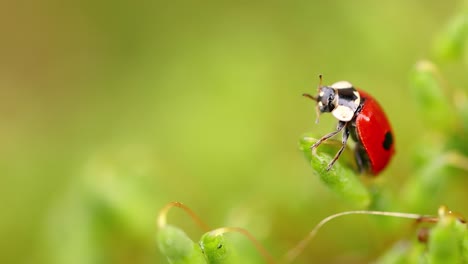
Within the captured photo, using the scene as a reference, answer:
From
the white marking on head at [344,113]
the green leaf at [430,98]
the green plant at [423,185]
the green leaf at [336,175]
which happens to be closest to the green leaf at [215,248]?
the green plant at [423,185]

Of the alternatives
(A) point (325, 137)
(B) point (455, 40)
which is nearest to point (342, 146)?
(A) point (325, 137)

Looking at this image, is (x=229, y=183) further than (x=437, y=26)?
No

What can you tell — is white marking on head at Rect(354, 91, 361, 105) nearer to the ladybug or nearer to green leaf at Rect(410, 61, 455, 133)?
the ladybug

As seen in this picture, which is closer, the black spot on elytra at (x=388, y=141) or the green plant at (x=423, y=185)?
the green plant at (x=423, y=185)

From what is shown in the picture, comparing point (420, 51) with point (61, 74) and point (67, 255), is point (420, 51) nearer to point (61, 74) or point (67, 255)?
point (67, 255)

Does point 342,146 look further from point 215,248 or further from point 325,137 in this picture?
point 215,248

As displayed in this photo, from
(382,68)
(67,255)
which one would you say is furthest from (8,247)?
(382,68)

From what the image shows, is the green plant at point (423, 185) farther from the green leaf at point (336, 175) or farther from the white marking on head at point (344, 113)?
the white marking on head at point (344, 113)
